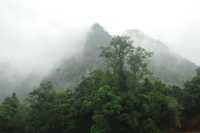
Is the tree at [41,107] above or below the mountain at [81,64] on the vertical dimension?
below

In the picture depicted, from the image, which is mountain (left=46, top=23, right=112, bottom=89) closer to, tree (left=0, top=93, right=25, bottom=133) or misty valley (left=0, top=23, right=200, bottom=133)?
tree (left=0, top=93, right=25, bottom=133)

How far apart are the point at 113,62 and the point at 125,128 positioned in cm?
881

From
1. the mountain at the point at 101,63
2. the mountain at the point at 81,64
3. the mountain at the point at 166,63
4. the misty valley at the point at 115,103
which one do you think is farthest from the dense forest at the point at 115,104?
the mountain at the point at 166,63

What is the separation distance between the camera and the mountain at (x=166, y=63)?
98.5 m

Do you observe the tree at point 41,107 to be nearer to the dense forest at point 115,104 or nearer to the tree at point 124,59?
the dense forest at point 115,104

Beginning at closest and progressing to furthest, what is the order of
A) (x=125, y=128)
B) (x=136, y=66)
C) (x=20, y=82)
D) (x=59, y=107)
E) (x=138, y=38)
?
1. (x=125, y=128)
2. (x=136, y=66)
3. (x=59, y=107)
4. (x=20, y=82)
5. (x=138, y=38)

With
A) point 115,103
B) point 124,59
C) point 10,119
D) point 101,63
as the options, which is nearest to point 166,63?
point 101,63

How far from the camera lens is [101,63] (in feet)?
308

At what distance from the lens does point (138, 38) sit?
522ft

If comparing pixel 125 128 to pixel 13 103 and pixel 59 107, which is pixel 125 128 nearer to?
pixel 59 107

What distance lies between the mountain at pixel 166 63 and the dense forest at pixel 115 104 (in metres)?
51.7

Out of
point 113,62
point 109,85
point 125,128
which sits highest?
point 113,62

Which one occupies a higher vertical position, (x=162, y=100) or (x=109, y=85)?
(x=109, y=85)

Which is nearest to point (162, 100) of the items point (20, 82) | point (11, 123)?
point (11, 123)
